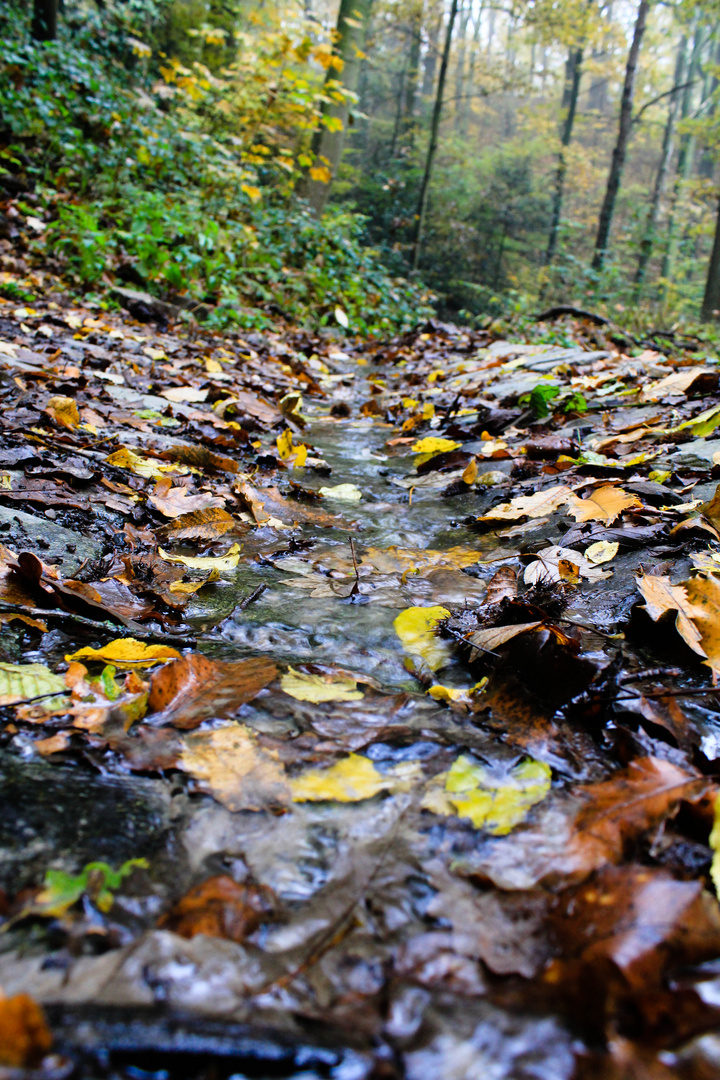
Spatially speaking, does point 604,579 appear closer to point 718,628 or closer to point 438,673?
point 718,628

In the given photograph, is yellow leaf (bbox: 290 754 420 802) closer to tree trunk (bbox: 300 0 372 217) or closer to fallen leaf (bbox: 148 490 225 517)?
fallen leaf (bbox: 148 490 225 517)

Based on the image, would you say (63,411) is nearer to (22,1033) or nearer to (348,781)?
(348,781)

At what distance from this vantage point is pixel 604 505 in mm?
1906

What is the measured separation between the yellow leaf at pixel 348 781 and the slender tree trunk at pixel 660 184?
14.3 meters

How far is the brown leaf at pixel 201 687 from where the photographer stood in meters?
1.06

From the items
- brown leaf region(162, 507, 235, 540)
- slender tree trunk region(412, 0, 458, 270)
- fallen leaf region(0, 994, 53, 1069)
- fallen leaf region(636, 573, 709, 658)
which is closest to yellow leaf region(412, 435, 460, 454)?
brown leaf region(162, 507, 235, 540)

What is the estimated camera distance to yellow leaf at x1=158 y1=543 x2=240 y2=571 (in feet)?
5.66

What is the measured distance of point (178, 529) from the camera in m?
1.95

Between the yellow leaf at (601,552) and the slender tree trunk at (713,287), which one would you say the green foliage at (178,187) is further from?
the yellow leaf at (601,552)

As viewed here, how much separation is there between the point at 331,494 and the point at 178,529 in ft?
2.62

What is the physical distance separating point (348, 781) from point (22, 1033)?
504mm

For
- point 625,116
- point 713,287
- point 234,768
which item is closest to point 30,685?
point 234,768

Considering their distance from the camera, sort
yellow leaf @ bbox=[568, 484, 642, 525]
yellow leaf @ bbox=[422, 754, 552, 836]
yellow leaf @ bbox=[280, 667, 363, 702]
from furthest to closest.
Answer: yellow leaf @ bbox=[568, 484, 642, 525] → yellow leaf @ bbox=[280, 667, 363, 702] → yellow leaf @ bbox=[422, 754, 552, 836]

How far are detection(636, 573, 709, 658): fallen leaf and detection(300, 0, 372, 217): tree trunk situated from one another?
11213 millimetres
